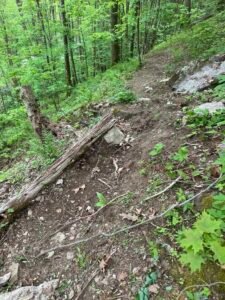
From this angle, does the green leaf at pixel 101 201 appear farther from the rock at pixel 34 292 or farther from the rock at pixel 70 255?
the rock at pixel 34 292

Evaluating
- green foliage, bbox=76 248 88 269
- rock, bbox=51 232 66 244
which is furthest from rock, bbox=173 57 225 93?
green foliage, bbox=76 248 88 269

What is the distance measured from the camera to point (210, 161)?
340 centimetres

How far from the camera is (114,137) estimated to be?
4719 mm

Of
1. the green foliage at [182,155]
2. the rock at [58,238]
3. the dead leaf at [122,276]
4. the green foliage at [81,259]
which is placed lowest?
the rock at [58,238]

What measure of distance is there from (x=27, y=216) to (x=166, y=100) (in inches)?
142

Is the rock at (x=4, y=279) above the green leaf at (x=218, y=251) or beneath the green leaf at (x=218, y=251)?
beneath

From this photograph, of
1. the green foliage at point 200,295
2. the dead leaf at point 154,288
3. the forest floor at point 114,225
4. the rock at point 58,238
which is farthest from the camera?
the rock at point 58,238

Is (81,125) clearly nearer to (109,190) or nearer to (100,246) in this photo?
(109,190)

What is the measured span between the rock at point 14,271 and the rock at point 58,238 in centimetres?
51

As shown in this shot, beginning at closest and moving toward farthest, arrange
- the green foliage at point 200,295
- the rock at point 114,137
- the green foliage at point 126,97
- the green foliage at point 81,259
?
the green foliage at point 200,295
the green foliage at point 81,259
the rock at point 114,137
the green foliage at point 126,97

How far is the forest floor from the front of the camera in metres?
2.64

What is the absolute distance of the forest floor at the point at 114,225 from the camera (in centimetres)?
264

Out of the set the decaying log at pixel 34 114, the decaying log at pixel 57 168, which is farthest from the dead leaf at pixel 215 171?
the decaying log at pixel 34 114

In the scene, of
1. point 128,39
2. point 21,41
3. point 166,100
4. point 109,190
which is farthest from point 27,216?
point 128,39
